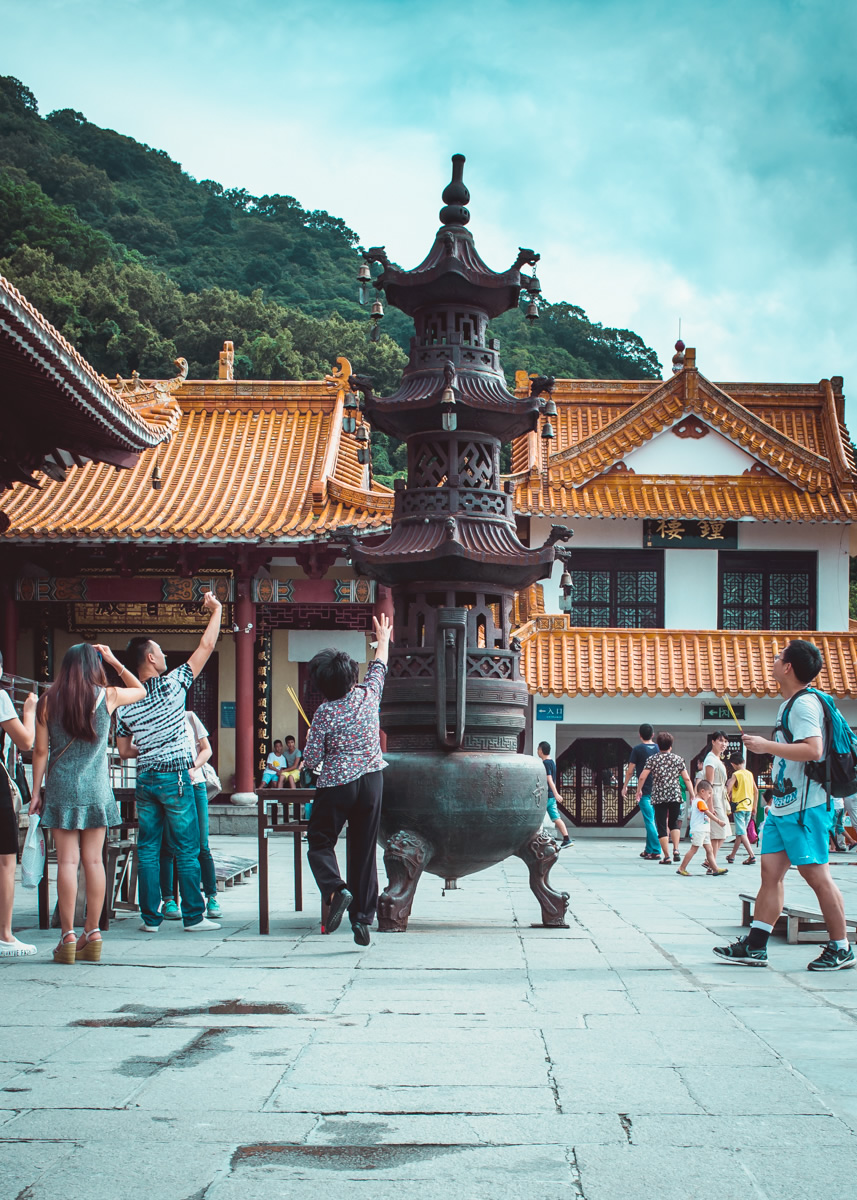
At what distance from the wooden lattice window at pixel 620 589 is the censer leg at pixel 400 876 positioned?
15.7 metres

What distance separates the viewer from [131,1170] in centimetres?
326

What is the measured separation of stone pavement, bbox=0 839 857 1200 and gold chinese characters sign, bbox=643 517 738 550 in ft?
53.4

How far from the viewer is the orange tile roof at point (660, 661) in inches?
850

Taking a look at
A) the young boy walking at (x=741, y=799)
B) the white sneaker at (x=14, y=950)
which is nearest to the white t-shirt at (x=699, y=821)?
the young boy walking at (x=741, y=799)

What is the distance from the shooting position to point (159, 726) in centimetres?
754

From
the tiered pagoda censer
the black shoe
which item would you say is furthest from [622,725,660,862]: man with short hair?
the black shoe

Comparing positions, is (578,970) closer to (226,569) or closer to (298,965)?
(298,965)

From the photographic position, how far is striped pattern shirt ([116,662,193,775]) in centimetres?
750

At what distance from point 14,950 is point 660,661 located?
16.8 m

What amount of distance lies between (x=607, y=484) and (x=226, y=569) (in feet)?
24.7

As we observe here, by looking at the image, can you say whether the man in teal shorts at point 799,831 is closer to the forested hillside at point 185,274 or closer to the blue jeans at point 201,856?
the blue jeans at point 201,856

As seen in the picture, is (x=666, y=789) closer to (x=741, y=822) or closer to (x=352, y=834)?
(x=741, y=822)

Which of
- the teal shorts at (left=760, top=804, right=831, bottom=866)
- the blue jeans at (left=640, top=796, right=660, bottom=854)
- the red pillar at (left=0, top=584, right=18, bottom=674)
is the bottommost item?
the blue jeans at (left=640, top=796, right=660, bottom=854)

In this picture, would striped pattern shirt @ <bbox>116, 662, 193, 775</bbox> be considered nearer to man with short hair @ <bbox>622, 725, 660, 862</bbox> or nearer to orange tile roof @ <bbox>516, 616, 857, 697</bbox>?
man with short hair @ <bbox>622, 725, 660, 862</bbox>
